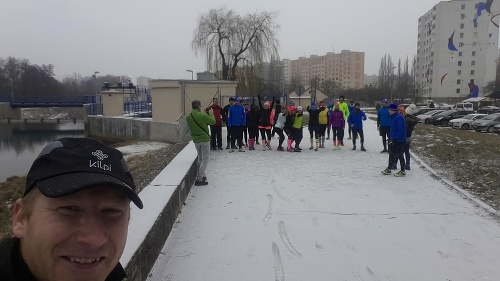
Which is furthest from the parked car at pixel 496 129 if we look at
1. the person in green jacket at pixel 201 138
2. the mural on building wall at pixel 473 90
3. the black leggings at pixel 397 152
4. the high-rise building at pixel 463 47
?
the mural on building wall at pixel 473 90

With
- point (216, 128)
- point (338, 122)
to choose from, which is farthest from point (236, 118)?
point (338, 122)

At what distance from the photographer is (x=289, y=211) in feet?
19.2

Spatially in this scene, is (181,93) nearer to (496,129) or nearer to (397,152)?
(397,152)

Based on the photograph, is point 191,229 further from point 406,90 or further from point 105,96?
point 406,90

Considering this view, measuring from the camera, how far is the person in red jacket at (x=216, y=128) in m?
11.7

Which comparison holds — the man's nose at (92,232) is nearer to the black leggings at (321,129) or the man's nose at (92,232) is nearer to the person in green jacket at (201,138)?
the person in green jacket at (201,138)

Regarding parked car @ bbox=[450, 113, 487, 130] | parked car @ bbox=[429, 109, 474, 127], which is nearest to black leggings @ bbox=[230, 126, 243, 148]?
parked car @ bbox=[450, 113, 487, 130]

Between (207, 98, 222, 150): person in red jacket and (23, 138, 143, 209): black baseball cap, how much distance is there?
10314mm

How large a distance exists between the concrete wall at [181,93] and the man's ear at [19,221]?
59.8 ft

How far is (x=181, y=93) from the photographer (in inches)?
781

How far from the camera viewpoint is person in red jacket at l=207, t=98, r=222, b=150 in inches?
460

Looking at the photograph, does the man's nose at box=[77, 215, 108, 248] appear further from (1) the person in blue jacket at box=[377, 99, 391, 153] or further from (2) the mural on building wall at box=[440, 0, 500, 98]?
(2) the mural on building wall at box=[440, 0, 500, 98]

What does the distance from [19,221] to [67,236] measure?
0.69ft

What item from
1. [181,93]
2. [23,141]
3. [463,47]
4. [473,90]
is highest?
[463,47]
